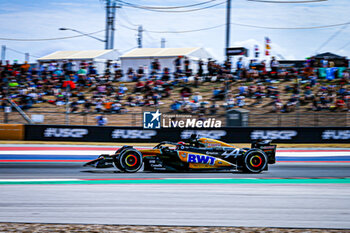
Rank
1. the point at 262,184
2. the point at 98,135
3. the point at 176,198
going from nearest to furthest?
the point at 176,198
the point at 262,184
the point at 98,135

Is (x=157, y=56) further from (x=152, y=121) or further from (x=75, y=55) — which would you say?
(x=152, y=121)

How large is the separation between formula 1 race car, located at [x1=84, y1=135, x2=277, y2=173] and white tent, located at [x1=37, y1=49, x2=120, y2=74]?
21943 mm

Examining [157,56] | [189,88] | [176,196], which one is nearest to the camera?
[176,196]

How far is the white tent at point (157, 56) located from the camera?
102 ft

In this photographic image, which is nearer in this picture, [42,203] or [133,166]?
[42,203]

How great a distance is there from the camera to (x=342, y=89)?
72.4 ft

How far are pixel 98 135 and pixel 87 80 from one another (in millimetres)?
7234

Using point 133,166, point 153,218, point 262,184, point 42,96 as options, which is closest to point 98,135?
point 42,96

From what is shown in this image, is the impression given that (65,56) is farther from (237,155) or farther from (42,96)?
(237,155)

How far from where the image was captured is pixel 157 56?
104 feet

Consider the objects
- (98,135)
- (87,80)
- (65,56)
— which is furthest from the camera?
(65,56)

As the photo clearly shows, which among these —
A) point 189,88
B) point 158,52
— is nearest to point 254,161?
point 189,88

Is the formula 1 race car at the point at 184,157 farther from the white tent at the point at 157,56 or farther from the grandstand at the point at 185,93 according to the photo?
the white tent at the point at 157,56

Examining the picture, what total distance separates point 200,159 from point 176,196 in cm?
262
